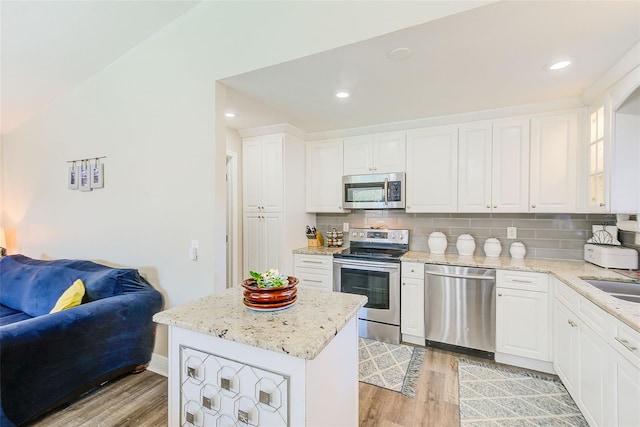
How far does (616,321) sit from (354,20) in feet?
7.11

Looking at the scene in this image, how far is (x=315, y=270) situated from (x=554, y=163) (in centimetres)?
262

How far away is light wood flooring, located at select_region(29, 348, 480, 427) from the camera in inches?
74.1

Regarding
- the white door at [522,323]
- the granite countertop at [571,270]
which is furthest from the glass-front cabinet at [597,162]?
the white door at [522,323]

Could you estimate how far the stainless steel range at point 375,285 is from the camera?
293cm

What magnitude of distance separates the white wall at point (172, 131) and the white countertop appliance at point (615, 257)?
2313 mm

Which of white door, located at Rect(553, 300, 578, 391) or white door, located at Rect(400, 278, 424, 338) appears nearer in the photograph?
white door, located at Rect(553, 300, 578, 391)

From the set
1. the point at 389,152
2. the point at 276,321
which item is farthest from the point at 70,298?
the point at 389,152

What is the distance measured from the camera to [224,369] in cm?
121

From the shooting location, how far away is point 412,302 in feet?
9.42

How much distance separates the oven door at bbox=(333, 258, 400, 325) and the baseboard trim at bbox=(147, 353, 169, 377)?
69.4 inches

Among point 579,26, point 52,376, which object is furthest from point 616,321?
point 52,376

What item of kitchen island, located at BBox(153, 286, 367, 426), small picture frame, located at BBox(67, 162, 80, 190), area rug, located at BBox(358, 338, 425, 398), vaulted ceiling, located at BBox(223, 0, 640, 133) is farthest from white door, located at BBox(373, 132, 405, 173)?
small picture frame, located at BBox(67, 162, 80, 190)

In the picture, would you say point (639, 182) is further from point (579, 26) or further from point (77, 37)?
point (77, 37)

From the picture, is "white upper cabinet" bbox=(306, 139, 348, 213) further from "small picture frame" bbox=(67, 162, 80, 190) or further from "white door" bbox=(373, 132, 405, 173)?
Result: "small picture frame" bbox=(67, 162, 80, 190)
